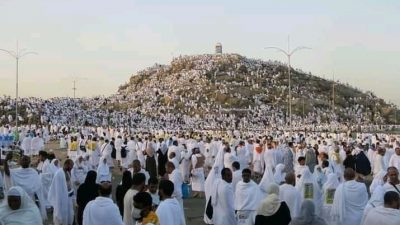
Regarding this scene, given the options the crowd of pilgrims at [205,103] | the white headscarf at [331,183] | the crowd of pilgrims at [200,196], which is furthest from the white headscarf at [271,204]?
the crowd of pilgrims at [205,103]

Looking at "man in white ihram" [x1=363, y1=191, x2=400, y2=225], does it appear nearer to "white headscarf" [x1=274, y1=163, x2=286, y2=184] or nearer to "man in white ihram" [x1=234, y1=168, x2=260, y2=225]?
"man in white ihram" [x1=234, y1=168, x2=260, y2=225]

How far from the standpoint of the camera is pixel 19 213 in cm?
802

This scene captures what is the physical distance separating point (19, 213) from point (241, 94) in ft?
333

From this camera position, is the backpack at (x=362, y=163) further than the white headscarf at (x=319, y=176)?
Yes

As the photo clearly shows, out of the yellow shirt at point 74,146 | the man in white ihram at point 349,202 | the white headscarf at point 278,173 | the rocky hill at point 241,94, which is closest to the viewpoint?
the man in white ihram at point 349,202

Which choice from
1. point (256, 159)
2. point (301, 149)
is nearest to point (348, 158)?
point (301, 149)

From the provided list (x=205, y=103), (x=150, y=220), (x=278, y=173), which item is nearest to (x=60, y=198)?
(x=150, y=220)

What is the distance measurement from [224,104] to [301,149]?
3181 inches

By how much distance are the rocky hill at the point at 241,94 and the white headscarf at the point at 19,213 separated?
8476 cm

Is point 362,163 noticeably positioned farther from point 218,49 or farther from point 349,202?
point 218,49

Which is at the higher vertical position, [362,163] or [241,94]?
[241,94]

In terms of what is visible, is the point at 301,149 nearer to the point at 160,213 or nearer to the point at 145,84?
the point at 160,213

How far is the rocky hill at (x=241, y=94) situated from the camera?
100938mm

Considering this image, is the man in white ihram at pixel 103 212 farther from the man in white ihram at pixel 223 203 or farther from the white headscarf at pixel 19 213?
the man in white ihram at pixel 223 203
